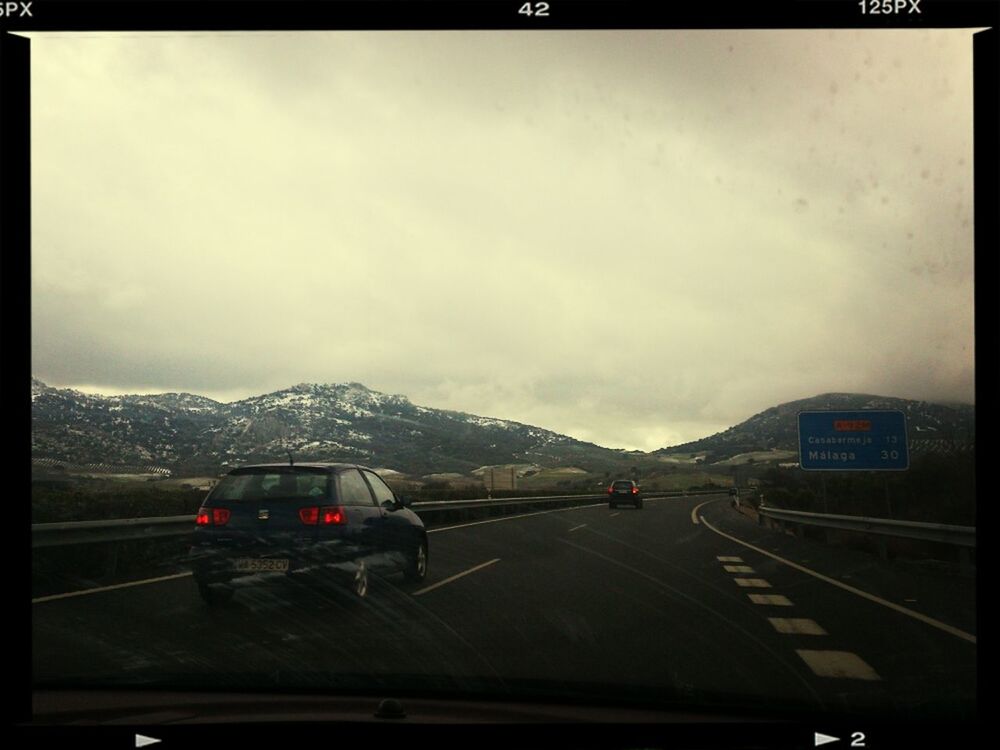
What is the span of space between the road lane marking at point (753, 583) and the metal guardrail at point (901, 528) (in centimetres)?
280

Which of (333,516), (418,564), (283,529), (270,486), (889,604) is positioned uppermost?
(270,486)

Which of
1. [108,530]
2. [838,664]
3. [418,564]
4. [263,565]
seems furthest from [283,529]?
[838,664]

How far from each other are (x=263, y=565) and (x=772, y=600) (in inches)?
249

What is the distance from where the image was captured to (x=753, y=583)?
1352 cm

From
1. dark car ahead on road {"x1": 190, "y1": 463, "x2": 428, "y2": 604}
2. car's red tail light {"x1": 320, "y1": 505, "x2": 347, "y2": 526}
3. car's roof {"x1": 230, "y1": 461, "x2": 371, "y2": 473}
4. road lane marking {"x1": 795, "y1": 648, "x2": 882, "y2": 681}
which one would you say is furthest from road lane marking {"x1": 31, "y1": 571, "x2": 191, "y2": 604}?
road lane marking {"x1": 795, "y1": 648, "x2": 882, "y2": 681}

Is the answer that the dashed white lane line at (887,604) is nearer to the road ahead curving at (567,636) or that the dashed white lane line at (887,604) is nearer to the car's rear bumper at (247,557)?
the road ahead curving at (567,636)

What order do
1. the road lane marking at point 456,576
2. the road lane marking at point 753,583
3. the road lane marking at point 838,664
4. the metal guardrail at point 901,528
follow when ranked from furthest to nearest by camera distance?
the metal guardrail at point 901,528
the road lane marking at point 753,583
the road lane marking at point 456,576
the road lane marking at point 838,664

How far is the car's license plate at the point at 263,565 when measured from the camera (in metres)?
9.77

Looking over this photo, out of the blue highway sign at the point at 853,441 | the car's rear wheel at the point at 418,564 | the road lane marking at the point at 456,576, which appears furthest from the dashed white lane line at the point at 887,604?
the car's rear wheel at the point at 418,564

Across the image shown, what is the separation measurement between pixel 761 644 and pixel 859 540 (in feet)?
49.9

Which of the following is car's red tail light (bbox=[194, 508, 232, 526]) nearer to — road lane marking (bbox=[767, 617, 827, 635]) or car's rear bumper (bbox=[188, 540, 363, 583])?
car's rear bumper (bbox=[188, 540, 363, 583])

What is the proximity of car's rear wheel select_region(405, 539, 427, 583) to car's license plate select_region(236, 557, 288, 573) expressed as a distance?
9.18ft

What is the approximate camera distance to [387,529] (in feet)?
37.7

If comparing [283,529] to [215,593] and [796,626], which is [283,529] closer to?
[215,593]
